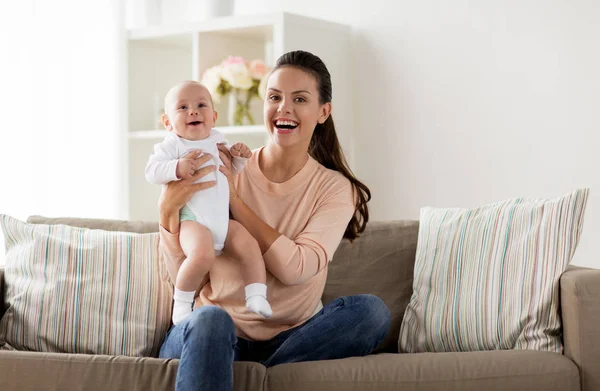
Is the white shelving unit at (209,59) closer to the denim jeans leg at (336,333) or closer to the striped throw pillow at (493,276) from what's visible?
the striped throw pillow at (493,276)

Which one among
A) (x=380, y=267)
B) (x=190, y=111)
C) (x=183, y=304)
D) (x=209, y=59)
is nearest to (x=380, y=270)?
(x=380, y=267)

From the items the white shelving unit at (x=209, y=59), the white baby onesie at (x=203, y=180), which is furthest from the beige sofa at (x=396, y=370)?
the white shelving unit at (x=209, y=59)

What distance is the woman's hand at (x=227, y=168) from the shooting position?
7.06 feet

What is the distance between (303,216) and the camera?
225 cm

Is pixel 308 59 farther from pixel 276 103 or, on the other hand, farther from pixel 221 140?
pixel 221 140

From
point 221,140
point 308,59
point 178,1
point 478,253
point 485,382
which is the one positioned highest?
point 178,1

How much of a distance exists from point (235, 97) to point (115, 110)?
51cm

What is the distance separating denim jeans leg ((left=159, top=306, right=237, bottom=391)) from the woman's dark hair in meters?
0.60

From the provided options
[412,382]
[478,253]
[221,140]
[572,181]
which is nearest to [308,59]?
[221,140]

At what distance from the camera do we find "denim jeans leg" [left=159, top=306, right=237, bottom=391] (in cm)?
185

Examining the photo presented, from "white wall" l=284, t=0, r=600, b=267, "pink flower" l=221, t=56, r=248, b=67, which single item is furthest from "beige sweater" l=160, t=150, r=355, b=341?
"pink flower" l=221, t=56, r=248, b=67

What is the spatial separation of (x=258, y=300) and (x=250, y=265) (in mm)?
89

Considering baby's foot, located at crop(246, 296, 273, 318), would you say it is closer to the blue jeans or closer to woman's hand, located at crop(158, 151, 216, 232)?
the blue jeans

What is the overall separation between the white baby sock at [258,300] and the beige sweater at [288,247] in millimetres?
76
